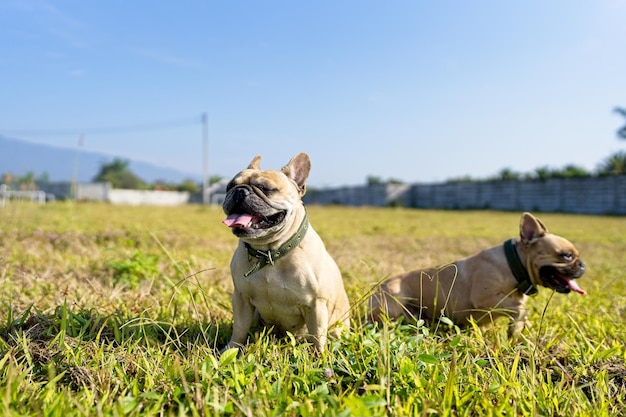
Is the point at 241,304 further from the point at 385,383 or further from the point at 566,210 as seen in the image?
the point at 566,210

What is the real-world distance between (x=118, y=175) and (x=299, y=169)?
2317 inches

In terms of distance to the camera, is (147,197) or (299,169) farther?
(147,197)

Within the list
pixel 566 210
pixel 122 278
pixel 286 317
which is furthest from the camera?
pixel 566 210

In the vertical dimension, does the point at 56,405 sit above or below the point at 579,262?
below

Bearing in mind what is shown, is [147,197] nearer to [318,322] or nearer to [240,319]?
[240,319]

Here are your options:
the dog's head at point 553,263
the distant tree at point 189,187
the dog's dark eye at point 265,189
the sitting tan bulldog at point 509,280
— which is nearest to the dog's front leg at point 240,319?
the dog's dark eye at point 265,189

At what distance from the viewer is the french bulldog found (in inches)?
80.3

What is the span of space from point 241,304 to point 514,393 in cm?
128

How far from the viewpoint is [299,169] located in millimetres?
2371

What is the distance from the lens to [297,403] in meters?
1.44

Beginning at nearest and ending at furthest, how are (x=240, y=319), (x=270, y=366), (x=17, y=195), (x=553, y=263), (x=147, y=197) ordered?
(x=270, y=366) → (x=240, y=319) → (x=553, y=263) → (x=17, y=195) → (x=147, y=197)

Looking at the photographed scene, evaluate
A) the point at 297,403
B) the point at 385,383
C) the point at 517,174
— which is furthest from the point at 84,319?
the point at 517,174

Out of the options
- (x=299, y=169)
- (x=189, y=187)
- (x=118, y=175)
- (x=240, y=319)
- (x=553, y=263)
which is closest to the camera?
(x=240, y=319)

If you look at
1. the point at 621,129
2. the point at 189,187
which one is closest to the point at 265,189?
the point at 621,129
